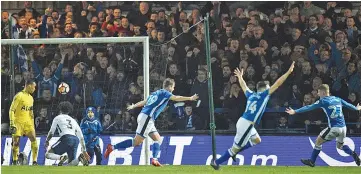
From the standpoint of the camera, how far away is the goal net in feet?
72.5

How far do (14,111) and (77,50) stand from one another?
2.41 m

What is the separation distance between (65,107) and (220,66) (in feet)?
11.8

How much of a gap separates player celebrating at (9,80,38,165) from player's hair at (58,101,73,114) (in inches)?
34.0

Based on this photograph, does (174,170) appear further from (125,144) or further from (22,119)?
(22,119)

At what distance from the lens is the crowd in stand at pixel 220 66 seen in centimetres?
2184

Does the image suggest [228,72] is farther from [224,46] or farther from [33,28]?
[33,28]

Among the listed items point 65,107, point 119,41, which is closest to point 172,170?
point 119,41

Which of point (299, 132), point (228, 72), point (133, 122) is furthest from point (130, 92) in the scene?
point (299, 132)

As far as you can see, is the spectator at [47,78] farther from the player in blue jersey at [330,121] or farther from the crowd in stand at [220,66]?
the player in blue jersey at [330,121]

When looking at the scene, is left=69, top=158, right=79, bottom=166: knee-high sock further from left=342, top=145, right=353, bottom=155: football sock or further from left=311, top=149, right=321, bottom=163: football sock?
left=342, top=145, right=353, bottom=155: football sock

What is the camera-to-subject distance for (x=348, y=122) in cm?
2180

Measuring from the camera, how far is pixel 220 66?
22406 millimetres

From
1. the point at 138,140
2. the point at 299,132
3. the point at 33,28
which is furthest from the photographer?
the point at 33,28

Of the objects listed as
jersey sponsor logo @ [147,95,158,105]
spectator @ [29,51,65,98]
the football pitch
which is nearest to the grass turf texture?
the football pitch
